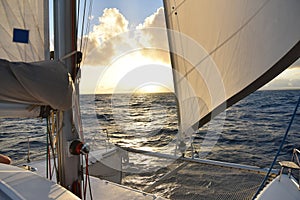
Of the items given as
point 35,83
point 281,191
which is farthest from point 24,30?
point 281,191

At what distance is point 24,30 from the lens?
1.46m

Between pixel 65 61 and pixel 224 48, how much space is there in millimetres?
1016

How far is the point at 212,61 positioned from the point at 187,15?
1.43ft

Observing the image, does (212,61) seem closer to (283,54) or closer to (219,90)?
(219,90)

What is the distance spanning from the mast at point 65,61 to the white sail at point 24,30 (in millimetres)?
253

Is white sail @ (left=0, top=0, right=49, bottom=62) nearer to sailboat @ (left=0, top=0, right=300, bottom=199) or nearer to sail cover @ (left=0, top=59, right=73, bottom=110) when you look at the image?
sailboat @ (left=0, top=0, right=300, bottom=199)

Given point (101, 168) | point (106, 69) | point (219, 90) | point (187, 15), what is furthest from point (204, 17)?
point (101, 168)

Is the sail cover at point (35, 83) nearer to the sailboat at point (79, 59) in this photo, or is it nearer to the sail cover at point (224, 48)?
the sailboat at point (79, 59)

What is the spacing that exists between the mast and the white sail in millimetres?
253

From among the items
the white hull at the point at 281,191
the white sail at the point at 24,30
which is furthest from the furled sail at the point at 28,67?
the white hull at the point at 281,191

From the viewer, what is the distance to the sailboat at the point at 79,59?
3.67ft

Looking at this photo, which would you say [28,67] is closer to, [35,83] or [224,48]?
[35,83]

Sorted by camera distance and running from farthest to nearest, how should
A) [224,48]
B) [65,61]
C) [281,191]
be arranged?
[281,191], [224,48], [65,61]

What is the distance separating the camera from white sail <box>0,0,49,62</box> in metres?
1.39
